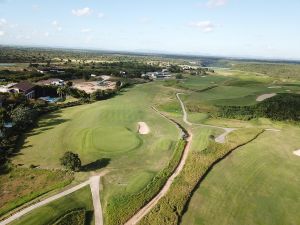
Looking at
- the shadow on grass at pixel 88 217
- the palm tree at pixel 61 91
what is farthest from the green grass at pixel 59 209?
the palm tree at pixel 61 91

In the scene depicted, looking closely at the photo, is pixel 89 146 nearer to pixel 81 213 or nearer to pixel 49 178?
pixel 49 178

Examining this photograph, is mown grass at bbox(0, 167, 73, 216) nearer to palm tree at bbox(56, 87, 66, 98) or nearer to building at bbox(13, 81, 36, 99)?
building at bbox(13, 81, 36, 99)

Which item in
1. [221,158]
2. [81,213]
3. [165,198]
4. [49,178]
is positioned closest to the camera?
[81,213]

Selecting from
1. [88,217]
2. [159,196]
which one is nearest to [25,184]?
[88,217]

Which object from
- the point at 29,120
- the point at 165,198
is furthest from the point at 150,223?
the point at 29,120

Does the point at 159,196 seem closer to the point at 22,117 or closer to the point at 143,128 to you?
the point at 143,128

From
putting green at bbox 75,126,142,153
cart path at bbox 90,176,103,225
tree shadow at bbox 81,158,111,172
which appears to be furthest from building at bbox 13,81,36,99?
cart path at bbox 90,176,103,225
